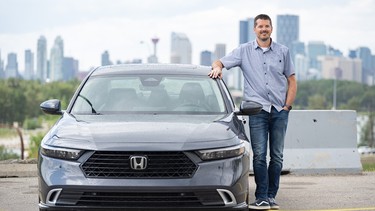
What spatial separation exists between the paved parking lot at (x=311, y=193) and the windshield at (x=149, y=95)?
1736 mm

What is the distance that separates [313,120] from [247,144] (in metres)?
5.92

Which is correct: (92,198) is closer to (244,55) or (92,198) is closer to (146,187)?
Answer: (146,187)

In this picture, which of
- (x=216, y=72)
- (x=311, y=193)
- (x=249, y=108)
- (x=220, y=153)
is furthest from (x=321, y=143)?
(x=220, y=153)

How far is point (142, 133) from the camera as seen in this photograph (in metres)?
7.03

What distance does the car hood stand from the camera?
6.87 metres

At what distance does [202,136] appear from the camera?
705 centimetres

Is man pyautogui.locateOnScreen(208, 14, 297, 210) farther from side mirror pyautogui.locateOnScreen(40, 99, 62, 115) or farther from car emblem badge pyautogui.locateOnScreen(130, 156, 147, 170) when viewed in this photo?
car emblem badge pyautogui.locateOnScreen(130, 156, 147, 170)

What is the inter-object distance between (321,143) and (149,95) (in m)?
5.60

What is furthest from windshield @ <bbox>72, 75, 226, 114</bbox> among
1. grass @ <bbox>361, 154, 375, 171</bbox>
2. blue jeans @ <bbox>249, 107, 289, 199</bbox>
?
grass @ <bbox>361, 154, 375, 171</bbox>

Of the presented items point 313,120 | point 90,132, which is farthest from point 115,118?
point 313,120

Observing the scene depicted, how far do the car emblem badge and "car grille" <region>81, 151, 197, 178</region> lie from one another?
0.9 inches

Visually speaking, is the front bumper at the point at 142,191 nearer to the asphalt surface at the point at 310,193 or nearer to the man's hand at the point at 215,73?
the man's hand at the point at 215,73

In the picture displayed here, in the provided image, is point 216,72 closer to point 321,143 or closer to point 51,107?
point 51,107

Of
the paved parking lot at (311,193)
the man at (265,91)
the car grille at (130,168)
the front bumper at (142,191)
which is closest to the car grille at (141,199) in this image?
the front bumper at (142,191)
